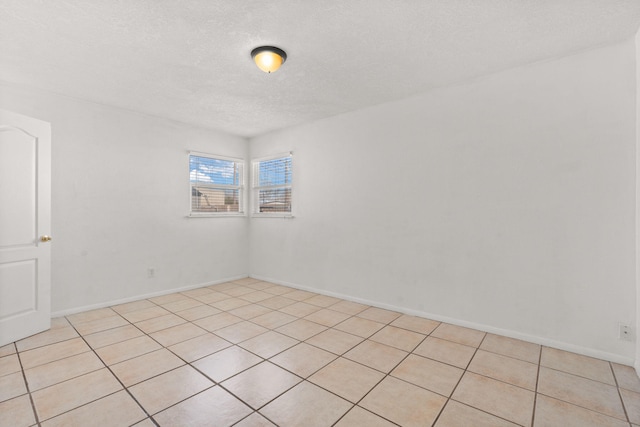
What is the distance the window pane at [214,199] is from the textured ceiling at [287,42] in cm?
166

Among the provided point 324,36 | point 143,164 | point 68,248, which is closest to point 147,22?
point 324,36

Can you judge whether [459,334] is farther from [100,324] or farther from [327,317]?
[100,324]

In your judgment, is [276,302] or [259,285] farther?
[259,285]

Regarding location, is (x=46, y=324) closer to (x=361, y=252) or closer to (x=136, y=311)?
(x=136, y=311)

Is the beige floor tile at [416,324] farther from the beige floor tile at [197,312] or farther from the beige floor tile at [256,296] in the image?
the beige floor tile at [197,312]

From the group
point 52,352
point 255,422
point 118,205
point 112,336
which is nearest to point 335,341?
point 255,422

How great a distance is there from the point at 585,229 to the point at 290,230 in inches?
139

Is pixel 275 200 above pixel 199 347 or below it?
above

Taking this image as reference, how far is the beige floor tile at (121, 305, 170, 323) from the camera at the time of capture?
3322 mm

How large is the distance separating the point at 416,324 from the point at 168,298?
129 inches

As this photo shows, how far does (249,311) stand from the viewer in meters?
3.56

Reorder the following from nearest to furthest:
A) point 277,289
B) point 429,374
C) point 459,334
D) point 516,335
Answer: point 429,374 → point 516,335 → point 459,334 → point 277,289

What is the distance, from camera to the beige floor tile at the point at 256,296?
13.3ft

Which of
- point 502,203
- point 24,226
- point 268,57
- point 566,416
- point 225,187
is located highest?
point 268,57
